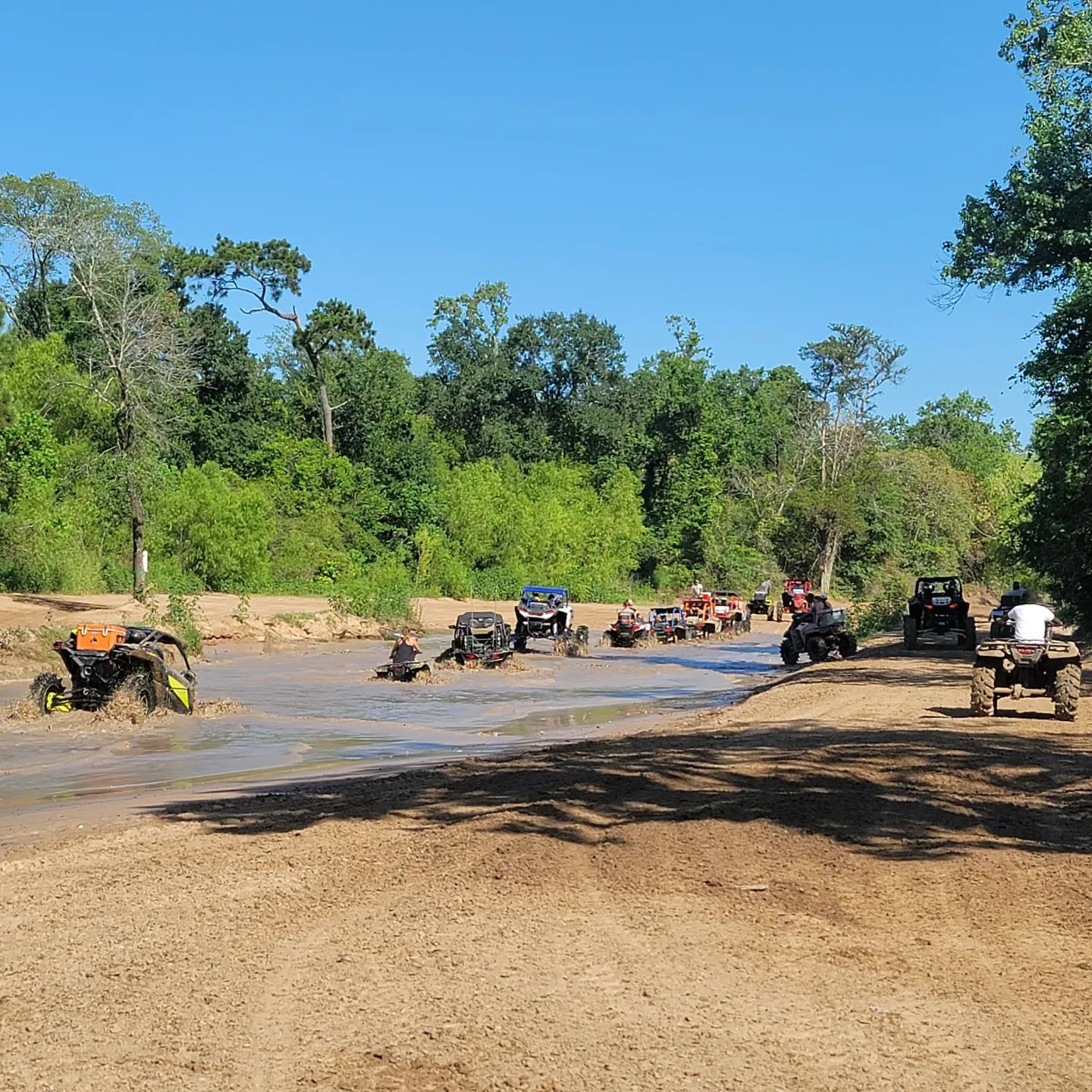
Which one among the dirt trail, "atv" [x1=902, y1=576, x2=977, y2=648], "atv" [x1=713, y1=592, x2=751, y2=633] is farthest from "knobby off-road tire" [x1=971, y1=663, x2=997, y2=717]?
"atv" [x1=713, y1=592, x2=751, y2=633]

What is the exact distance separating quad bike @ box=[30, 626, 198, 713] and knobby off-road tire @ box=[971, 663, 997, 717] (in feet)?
39.1

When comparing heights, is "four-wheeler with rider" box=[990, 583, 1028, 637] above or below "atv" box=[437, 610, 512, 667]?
above

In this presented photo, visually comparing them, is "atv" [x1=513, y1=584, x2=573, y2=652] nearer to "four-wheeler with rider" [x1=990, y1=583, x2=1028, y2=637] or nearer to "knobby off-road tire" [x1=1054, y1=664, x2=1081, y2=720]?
"four-wheeler with rider" [x1=990, y1=583, x2=1028, y2=637]

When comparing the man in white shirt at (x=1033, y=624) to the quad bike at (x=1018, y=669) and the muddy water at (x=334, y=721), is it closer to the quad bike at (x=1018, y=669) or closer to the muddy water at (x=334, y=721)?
the quad bike at (x=1018, y=669)

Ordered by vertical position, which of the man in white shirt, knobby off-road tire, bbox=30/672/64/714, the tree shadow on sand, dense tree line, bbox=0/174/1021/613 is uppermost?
dense tree line, bbox=0/174/1021/613

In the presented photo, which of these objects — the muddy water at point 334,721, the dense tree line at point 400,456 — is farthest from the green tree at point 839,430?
the muddy water at point 334,721

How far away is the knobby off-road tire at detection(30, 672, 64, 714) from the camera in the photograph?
Answer: 19.8 m

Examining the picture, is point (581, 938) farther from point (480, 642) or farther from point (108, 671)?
point (480, 642)

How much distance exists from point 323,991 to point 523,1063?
4.20 feet

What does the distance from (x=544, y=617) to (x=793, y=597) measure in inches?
1147

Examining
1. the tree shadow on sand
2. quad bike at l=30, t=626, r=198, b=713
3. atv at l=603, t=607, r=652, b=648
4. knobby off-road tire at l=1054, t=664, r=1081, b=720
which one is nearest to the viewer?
the tree shadow on sand

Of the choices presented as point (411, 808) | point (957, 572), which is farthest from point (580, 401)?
point (411, 808)

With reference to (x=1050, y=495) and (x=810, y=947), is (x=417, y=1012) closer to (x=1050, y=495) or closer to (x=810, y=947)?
(x=810, y=947)

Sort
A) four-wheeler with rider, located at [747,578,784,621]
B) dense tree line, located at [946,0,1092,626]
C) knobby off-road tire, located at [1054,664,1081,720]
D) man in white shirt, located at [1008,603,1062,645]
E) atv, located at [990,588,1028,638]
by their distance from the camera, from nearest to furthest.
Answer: knobby off-road tire, located at [1054,664,1081,720], man in white shirt, located at [1008,603,1062,645], atv, located at [990,588,1028,638], dense tree line, located at [946,0,1092,626], four-wheeler with rider, located at [747,578,784,621]
